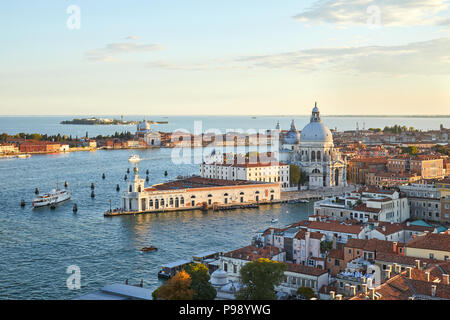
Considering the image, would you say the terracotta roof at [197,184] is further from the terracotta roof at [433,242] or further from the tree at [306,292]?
the tree at [306,292]

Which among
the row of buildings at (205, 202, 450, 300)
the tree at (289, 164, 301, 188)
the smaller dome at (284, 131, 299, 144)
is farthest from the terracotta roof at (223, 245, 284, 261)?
the smaller dome at (284, 131, 299, 144)

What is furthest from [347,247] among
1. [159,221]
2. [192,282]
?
[159,221]

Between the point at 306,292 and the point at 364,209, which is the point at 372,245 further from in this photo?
the point at 364,209

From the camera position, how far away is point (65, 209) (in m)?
19.9

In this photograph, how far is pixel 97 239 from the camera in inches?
567

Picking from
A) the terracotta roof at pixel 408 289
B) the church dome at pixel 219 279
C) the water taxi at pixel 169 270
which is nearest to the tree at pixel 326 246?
the church dome at pixel 219 279

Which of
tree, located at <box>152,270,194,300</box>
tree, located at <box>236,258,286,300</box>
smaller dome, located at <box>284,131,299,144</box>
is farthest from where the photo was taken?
smaller dome, located at <box>284,131,299,144</box>

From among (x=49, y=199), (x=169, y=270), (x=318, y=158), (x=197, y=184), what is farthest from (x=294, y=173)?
(x=169, y=270)

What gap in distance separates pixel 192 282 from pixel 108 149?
6039 centimetres

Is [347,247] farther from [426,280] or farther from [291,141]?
[291,141]

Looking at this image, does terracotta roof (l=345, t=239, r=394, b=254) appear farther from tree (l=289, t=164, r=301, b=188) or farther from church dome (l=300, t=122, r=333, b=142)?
church dome (l=300, t=122, r=333, b=142)

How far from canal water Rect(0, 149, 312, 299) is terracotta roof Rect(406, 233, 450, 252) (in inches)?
189

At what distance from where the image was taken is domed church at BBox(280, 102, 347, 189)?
2833 cm

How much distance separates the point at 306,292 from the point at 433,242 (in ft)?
9.78
